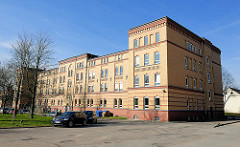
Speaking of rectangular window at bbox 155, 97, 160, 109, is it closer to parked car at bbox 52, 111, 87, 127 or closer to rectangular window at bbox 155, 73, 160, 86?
rectangular window at bbox 155, 73, 160, 86

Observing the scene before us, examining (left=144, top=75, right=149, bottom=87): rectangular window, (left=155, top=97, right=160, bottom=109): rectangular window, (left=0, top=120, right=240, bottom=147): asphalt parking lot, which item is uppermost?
(left=144, top=75, right=149, bottom=87): rectangular window

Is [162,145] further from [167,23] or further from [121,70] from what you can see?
[121,70]

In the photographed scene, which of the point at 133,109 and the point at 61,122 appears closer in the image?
the point at 61,122

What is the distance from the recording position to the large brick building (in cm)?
2764

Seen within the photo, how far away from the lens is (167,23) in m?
28.4

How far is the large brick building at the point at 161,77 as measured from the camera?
90.7ft

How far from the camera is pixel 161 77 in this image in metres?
27.5

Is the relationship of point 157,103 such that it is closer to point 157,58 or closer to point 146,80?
point 146,80

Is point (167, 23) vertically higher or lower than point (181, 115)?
higher

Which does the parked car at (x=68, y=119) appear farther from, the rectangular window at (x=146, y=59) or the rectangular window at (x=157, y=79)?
the rectangular window at (x=146, y=59)

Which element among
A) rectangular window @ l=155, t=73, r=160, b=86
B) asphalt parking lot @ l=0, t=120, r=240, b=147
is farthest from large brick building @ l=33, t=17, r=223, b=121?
asphalt parking lot @ l=0, t=120, r=240, b=147

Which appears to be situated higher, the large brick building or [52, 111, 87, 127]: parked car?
the large brick building

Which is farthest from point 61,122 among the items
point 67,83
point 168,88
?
point 67,83

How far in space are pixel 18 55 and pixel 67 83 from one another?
2882cm
